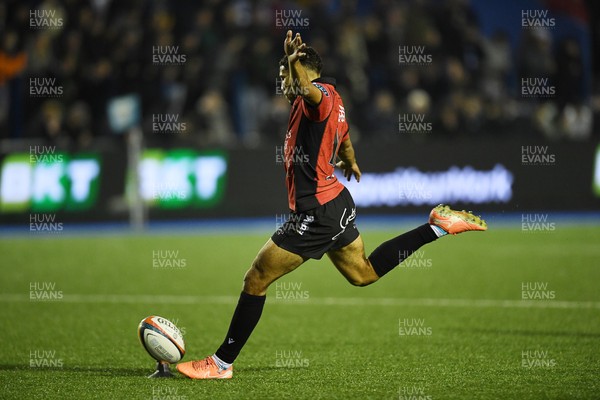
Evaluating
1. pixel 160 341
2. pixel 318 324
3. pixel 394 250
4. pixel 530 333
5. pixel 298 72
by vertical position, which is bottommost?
pixel 318 324

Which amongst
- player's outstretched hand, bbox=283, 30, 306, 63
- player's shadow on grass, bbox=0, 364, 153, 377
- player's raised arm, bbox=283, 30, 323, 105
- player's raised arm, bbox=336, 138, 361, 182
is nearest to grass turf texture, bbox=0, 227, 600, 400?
player's shadow on grass, bbox=0, 364, 153, 377

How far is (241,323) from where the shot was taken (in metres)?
6.65

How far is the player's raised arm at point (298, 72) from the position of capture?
20.0 feet

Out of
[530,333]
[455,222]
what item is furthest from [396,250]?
[530,333]

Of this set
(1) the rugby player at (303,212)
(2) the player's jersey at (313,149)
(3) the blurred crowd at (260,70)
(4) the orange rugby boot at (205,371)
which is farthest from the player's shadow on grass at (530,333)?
(3) the blurred crowd at (260,70)

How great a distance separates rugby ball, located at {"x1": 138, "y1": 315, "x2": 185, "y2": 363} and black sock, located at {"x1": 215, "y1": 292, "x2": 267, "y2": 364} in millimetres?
306

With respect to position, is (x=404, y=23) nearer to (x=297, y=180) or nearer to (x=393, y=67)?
(x=393, y=67)

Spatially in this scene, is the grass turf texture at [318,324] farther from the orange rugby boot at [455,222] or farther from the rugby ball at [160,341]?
the orange rugby boot at [455,222]

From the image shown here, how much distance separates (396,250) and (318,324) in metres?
2.20

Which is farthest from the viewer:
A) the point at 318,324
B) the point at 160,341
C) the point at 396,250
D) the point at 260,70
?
the point at 260,70

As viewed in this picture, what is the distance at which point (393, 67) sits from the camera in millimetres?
19859

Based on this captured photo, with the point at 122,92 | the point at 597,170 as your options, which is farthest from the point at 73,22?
the point at 597,170

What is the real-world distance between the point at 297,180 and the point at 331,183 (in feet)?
0.81

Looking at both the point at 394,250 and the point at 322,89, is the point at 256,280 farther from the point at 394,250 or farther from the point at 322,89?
the point at 322,89
